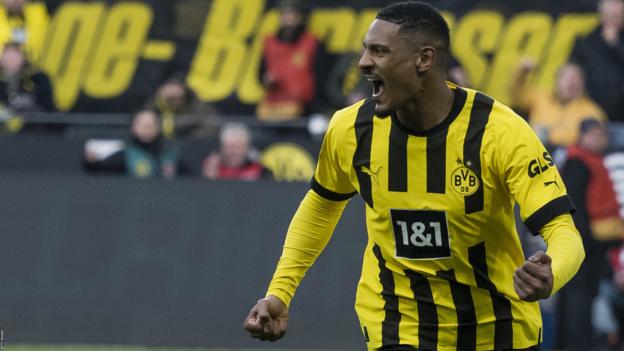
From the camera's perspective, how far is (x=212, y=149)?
41.0 ft

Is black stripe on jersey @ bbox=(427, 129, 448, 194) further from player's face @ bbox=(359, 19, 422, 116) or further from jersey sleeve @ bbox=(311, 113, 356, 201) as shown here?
jersey sleeve @ bbox=(311, 113, 356, 201)

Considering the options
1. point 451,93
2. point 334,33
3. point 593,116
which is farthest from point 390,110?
point 334,33

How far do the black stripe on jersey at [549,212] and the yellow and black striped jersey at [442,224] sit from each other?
139 millimetres

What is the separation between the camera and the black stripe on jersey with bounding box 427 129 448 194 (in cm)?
543

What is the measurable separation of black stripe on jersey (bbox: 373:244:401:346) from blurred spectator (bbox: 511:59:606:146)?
22.6 feet

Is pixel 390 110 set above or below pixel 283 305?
above

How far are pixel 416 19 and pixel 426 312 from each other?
3.75 ft

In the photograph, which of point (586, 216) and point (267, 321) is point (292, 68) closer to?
point (586, 216)

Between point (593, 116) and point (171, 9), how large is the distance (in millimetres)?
4563

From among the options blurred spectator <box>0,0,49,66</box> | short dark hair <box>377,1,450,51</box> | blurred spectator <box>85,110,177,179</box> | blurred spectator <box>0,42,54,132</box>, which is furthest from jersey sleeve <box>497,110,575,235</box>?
blurred spectator <box>0,0,49,66</box>

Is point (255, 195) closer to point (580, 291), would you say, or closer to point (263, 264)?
point (263, 264)

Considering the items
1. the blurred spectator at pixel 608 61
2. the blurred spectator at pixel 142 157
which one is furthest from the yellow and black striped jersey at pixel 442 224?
the blurred spectator at pixel 608 61

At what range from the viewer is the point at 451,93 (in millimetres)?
5520

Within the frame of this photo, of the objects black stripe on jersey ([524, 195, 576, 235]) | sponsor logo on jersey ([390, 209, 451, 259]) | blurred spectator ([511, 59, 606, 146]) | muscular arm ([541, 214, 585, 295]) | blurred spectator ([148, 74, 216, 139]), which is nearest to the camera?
muscular arm ([541, 214, 585, 295])
